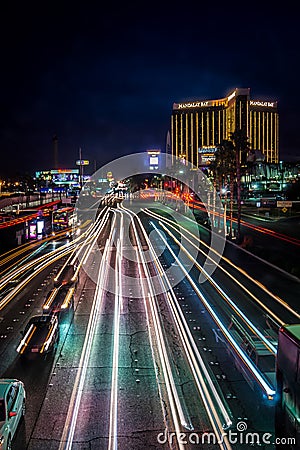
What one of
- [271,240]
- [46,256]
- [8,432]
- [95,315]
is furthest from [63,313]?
[271,240]

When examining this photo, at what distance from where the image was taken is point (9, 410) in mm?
10281

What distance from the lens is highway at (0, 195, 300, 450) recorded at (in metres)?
11.4

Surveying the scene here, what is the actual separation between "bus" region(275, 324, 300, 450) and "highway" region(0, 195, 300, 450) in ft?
4.75

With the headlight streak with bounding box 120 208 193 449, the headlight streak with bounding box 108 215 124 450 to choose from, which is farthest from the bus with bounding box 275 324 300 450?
the headlight streak with bounding box 108 215 124 450

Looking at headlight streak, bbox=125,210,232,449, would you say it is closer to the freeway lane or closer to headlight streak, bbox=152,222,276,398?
the freeway lane

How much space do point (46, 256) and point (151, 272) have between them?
39.0 ft

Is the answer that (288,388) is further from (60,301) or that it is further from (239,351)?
(60,301)

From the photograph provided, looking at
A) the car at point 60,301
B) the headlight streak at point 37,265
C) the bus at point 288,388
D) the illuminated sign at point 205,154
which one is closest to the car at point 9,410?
the bus at point 288,388

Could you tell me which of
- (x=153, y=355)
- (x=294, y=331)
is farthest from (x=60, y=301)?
(x=294, y=331)

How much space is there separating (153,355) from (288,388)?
25.2 feet

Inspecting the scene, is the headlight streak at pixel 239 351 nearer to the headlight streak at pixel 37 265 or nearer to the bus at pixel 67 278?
the bus at pixel 67 278

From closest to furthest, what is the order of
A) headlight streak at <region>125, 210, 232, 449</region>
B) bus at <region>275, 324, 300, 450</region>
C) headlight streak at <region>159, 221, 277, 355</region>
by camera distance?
1. bus at <region>275, 324, 300, 450</region>
2. headlight streak at <region>125, 210, 232, 449</region>
3. headlight streak at <region>159, 221, 277, 355</region>

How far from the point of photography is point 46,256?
39.2 m

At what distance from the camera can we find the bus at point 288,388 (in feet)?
28.7
